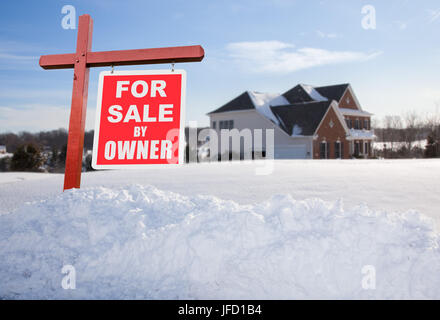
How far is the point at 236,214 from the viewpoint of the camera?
170 inches

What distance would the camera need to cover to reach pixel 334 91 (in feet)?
102

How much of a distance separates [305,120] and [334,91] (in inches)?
302

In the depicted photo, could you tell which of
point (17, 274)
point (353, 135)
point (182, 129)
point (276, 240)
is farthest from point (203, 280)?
point (353, 135)

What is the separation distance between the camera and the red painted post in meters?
5.64

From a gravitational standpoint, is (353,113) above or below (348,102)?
below

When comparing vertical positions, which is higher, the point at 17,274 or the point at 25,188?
the point at 25,188

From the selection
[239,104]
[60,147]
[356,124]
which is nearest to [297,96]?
[239,104]

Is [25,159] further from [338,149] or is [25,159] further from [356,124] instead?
[356,124]

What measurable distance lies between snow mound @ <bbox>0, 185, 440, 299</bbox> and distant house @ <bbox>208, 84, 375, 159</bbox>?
2152 cm

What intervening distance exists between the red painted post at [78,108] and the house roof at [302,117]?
21245 mm

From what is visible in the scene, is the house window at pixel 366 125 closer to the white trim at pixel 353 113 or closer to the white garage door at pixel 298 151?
the white trim at pixel 353 113

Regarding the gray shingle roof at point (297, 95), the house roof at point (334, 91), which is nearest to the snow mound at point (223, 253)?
the gray shingle roof at point (297, 95)
